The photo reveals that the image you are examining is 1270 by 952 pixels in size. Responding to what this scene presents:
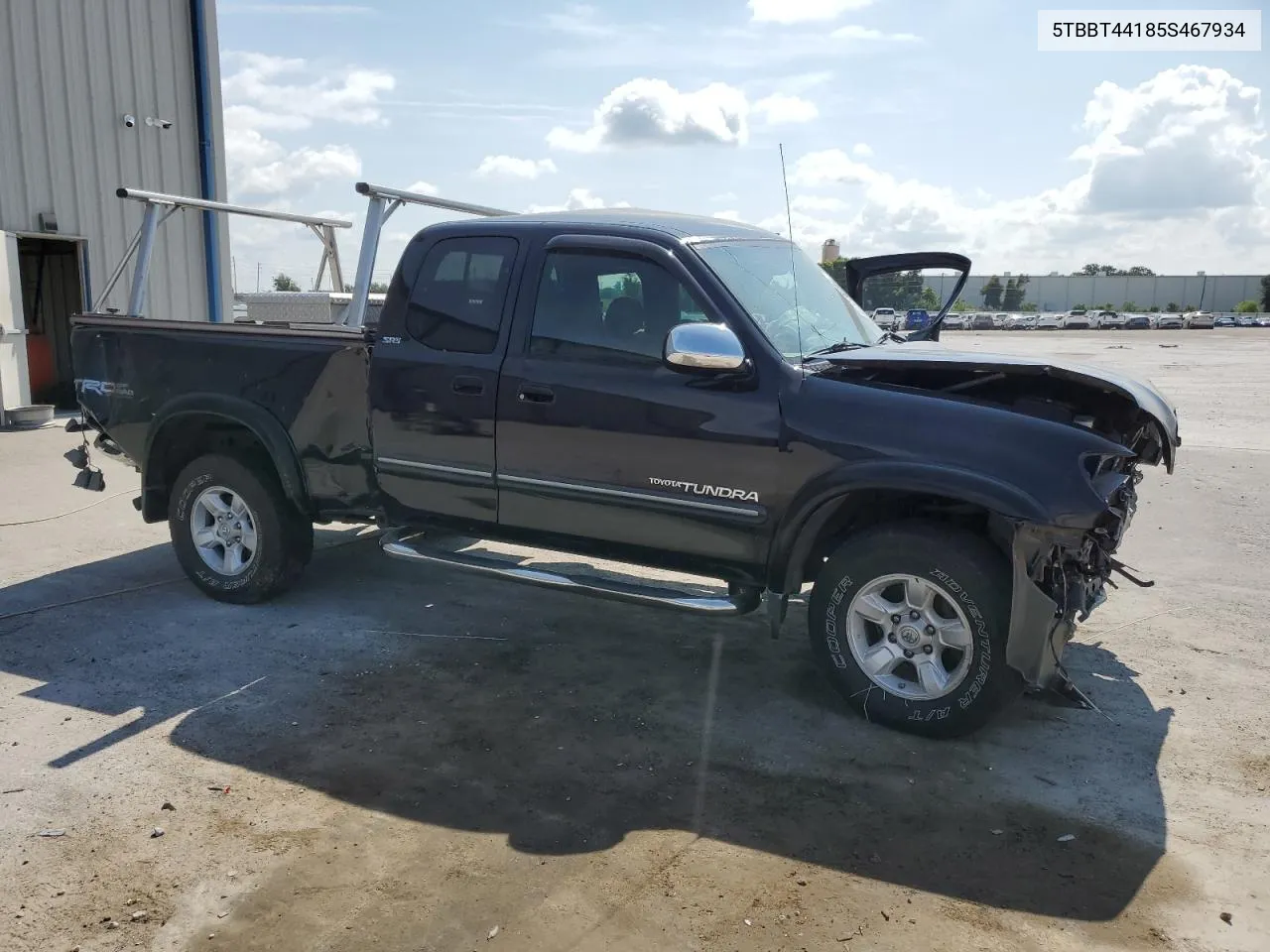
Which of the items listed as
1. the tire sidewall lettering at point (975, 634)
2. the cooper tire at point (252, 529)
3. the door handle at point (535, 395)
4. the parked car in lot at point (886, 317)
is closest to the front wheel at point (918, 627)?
the tire sidewall lettering at point (975, 634)

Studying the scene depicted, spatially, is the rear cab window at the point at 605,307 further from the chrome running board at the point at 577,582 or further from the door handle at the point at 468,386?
the chrome running board at the point at 577,582

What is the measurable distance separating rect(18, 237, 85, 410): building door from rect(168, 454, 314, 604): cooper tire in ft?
34.7

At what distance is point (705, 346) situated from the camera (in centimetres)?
416

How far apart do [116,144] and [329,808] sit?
1379 centimetres

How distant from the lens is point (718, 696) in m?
4.71

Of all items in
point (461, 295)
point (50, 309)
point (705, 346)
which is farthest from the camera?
point (50, 309)

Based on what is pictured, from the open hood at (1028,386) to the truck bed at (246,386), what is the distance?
2.56 meters

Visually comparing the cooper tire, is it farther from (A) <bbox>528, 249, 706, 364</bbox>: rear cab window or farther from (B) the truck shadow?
(A) <bbox>528, 249, 706, 364</bbox>: rear cab window

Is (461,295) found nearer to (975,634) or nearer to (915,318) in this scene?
(975,634)

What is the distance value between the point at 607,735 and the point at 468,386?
1810 millimetres

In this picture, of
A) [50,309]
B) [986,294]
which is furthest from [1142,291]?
[50,309]

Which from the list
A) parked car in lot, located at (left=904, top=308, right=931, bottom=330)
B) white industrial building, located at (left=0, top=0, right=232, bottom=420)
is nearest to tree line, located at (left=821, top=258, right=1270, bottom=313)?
parked car in lot, located at (left=904, top=308, right=931, bottom=330)

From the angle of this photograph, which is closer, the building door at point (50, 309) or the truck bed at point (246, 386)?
the truck bed at point (246, 386)

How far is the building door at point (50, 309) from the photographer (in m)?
15.1
